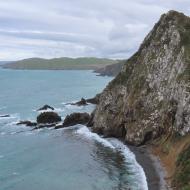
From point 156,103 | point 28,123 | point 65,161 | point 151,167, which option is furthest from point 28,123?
point 151,167

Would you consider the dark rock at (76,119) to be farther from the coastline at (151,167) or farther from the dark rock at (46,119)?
the coastline at (151,167)

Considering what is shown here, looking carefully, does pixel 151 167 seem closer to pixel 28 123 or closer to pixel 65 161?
pixel 65 161

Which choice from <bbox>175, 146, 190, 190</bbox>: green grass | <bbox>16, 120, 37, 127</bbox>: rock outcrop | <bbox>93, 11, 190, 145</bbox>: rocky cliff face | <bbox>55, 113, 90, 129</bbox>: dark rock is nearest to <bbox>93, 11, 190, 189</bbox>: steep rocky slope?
<bbox>93, 11, 190, 145</bbox>: rocky cliff face

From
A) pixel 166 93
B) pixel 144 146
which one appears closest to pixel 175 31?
pixel 166 93

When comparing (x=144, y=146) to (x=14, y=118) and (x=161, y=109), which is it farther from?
(x=14, y=118)

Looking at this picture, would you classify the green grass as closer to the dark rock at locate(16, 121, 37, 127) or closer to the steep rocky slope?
the steep rocky slope

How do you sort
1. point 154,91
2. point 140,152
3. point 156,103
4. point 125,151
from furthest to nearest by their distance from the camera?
point 154,91, point 156,103, point 125,151, point 140,152
